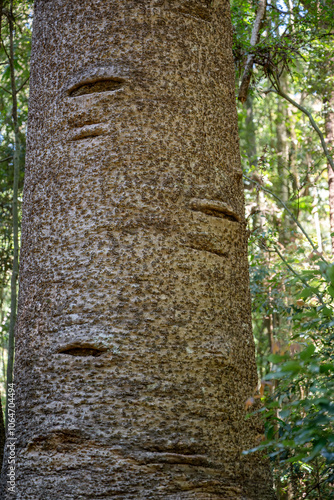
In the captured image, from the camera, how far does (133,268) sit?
4.36ft

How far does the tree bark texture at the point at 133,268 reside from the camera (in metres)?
1.23

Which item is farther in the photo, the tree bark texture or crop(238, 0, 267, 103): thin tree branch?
crop(238, 0, 267, 103): thin tree branch

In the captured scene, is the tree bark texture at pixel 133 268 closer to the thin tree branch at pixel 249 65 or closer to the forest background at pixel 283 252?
the forest background at pixel 283 252

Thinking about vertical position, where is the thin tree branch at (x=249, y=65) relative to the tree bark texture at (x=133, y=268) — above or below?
above

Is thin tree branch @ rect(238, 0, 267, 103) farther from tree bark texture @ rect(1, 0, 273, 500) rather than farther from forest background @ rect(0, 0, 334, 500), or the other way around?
tree bark texture @ rect(1, 0, 273, 500)

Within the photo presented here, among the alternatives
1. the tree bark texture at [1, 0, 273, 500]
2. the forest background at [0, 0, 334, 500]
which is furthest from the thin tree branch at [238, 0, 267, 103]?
the tree bark texture at [1, 0, 273, 500]

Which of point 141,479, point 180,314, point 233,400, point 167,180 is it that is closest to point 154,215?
point 167,180

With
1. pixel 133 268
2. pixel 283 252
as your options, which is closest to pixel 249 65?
pixel 133 268

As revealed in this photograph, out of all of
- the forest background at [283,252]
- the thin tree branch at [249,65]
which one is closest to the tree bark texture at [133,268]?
the forest background at [283,252]

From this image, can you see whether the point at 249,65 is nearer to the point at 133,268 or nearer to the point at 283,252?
the point at 133,268

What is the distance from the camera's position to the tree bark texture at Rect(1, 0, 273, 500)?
1234mm

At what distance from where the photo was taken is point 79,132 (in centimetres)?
149

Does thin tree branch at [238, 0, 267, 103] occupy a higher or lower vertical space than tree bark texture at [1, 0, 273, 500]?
higher

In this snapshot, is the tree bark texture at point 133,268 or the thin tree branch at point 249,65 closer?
the tree bark texture at point 133,268
